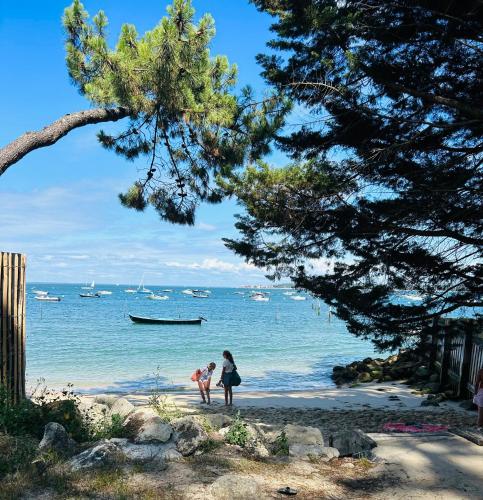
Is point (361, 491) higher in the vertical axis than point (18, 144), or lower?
lower

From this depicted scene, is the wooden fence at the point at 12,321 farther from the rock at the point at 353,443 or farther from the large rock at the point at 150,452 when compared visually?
the rock at the point at 353,443

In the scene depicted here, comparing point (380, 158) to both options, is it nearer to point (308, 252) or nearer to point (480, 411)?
point (308, 252)

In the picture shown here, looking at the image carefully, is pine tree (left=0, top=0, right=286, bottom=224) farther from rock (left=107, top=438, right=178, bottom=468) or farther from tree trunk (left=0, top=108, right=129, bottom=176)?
rock (left=107, top=438, right=178, bottom=468)

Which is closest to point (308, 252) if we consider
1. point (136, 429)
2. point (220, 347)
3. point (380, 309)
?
point (380, 309)

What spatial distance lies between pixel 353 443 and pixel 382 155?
458 centimetres

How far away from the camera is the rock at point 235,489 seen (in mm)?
4230

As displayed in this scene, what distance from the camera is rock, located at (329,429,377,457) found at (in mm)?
6062

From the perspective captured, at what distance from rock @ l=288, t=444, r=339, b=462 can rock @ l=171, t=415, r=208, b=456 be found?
1025 millimetres

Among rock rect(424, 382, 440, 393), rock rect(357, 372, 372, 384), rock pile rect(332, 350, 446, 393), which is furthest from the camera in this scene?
rock rect(357, 372, 372, 384)

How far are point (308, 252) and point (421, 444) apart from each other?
4453mm

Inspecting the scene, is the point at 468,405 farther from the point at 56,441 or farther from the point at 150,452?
the point at 56,441

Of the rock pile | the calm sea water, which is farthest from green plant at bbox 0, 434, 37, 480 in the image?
the calm sea water

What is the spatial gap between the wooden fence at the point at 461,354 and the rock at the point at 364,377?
4559mm

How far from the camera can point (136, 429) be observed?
19.8ft
